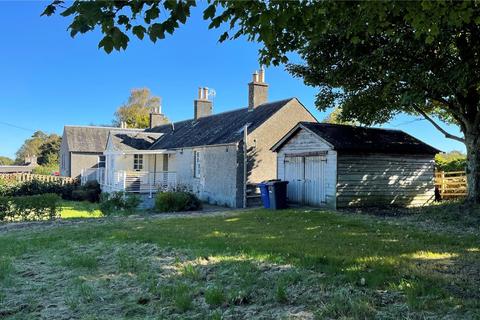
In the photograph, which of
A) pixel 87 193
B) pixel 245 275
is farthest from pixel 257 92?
pixel 245 275

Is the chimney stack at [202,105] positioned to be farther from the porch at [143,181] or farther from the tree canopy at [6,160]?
the tree canopy at [6,160]

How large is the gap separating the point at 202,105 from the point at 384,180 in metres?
19.3

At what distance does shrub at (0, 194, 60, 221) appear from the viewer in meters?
17.0

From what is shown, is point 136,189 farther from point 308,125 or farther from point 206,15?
point 206,15

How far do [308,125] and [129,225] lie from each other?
945 cm

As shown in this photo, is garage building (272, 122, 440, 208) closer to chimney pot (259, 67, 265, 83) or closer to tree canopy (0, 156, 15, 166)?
chimney pot (259, 67, 265, 83)

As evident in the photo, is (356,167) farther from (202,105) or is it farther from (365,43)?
(202,105)

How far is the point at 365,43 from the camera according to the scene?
1565cm

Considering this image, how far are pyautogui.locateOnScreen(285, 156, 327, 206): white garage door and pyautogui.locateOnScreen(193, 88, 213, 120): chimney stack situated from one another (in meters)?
15.0

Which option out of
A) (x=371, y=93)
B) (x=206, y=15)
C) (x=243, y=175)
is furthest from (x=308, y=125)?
(x=206, y=15)

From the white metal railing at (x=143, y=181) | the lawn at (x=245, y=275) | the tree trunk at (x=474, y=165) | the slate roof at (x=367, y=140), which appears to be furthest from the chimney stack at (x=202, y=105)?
the lawn at (x=245, y=275)

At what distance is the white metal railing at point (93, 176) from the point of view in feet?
113

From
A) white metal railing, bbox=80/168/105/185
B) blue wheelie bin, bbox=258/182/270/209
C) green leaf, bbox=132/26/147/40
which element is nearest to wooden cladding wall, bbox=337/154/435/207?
blue wheelie bin, bbox=258/182/270/209

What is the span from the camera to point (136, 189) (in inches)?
1133
